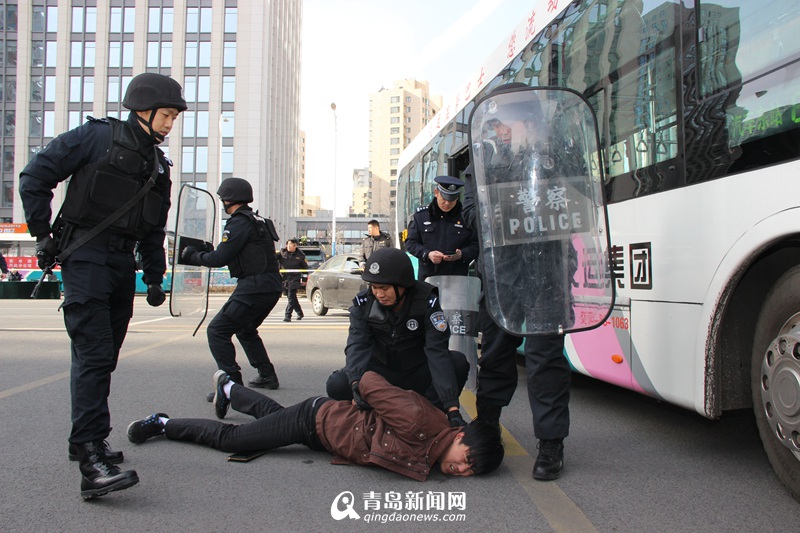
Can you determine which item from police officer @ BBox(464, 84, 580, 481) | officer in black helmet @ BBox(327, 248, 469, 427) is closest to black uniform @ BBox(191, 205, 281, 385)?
officer in black helmet @ BBox(327, 248, 469, 427)

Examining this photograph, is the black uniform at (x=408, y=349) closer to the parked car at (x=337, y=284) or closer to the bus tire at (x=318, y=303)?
the parked car at (x=337, y=284)

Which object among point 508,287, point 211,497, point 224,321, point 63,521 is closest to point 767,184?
point 508,287

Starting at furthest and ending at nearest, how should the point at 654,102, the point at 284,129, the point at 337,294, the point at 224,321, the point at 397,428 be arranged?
the point at 284,129, the point at 337,294, the point at 224,321, the point at 654,102, the point at 397,428

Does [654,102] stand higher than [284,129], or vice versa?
[284,129]

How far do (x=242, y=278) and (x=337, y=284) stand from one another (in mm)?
8642

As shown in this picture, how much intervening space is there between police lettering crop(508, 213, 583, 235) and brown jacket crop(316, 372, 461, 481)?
98cm

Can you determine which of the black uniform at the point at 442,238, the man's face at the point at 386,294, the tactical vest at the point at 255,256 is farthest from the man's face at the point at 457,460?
the tactical vest at the point at 255,256

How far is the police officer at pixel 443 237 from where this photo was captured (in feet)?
16.7

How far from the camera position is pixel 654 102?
3.59m

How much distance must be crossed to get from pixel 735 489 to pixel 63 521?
2.96 metres

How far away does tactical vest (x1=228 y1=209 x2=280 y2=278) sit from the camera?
5.13 metres

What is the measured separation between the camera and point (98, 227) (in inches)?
123

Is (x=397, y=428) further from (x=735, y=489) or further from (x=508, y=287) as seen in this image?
(x=735, y=489)

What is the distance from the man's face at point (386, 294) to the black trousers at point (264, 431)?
0.61 meters
